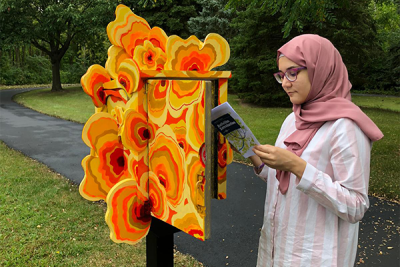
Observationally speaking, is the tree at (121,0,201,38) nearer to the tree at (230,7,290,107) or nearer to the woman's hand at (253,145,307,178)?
the tree at (230,7,290,107)

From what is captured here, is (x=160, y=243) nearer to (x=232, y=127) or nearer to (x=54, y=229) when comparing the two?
(x=232, y=127)

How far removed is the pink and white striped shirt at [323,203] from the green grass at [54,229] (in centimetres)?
179

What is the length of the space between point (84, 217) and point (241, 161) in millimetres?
3392

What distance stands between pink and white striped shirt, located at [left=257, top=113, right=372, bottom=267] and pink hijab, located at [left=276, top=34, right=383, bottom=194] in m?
0.03

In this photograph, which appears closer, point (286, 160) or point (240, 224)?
point (286, 160)

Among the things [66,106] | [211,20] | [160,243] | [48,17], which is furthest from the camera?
[48,17]

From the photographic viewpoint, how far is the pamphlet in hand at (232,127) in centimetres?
130

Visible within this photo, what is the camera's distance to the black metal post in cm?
165

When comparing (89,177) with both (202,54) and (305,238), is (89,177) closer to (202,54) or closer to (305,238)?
(202,54)

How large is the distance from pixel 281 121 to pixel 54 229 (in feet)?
27.8

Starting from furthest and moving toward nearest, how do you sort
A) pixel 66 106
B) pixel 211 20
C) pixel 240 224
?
1. pixel 211 20
2. pixel 66 106
3. pixel 240 224

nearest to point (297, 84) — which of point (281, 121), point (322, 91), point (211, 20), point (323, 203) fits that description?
point (322, 91)

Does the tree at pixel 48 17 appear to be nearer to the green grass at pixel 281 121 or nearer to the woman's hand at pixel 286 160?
the green grass at pixel 281 121

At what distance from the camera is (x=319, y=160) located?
1.38m
